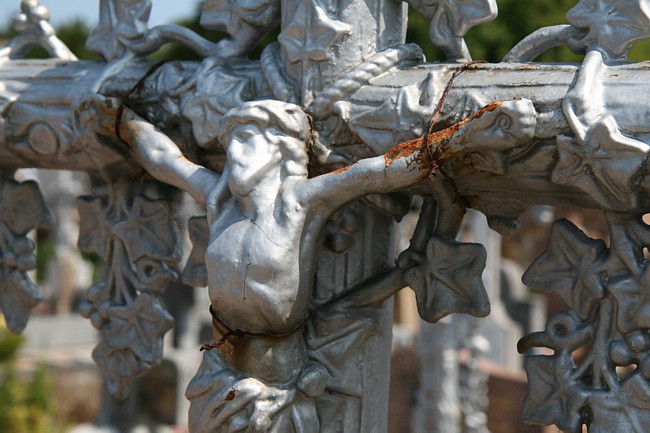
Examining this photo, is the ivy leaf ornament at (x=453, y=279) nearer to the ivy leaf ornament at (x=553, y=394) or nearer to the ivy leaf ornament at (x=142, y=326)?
the ivy leaf ornament at (x=553, y=394)

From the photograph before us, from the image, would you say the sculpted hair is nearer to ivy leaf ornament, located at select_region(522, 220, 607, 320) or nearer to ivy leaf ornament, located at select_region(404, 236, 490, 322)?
ivy leaf ornament, located at select_region(404, 236, 490, 322)

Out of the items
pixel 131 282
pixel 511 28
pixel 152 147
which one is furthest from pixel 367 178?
pixel 511 28

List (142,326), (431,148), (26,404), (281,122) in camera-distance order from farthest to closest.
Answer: (26,404), (142,326), (281,122), (431,148)

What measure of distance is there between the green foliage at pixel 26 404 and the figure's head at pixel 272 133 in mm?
5523

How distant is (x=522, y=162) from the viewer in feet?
5.70

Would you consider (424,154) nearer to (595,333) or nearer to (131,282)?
(595,333)

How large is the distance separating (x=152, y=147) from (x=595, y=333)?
86 centimetres

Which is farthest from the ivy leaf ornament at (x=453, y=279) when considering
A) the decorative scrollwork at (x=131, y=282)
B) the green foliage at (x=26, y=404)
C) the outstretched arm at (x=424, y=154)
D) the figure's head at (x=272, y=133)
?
the green foliage at (x=26, y=404)

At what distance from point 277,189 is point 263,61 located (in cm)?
30

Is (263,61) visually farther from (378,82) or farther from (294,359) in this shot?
(294,359)

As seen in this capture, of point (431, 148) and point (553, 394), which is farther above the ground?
point (431, 148)

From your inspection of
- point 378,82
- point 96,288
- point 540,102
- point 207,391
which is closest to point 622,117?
point 540,102

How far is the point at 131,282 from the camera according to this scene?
7.63ft

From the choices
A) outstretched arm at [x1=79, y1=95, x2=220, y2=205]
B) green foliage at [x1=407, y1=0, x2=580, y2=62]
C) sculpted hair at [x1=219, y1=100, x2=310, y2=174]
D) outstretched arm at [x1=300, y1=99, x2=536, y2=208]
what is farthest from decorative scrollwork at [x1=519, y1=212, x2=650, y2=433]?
green foliage at [x1=407, y1=0, x2=580, y2=62]
